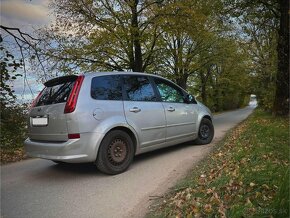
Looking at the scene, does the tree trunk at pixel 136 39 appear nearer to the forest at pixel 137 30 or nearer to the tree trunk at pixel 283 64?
the forest at pixel 137 30

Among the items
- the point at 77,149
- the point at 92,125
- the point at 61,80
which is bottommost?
the point at 77,149

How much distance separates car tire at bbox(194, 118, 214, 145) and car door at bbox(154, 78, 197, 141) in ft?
1.27

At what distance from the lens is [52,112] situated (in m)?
5.37

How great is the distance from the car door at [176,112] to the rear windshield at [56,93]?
6.83 feet

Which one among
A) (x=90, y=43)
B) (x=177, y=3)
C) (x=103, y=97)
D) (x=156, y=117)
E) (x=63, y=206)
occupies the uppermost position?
(x=177, y=3)

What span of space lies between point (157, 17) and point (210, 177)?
11.8m

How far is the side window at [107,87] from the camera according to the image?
5.48 m

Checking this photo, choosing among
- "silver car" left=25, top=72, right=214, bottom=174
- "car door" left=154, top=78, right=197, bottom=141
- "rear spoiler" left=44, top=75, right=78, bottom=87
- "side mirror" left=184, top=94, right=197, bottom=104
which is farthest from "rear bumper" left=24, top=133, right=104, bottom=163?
"side mirror" left=184, top=94, right=197, bottom=104

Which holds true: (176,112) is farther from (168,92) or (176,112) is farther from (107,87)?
(107,87)

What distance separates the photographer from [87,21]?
50.7 ft

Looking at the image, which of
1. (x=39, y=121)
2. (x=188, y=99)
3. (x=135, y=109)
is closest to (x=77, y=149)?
(x=39, y=121)

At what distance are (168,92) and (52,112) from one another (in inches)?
109

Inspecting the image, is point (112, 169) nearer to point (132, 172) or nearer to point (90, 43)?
point (132, 172)

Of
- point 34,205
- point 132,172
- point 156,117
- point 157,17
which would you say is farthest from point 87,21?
point 34,205
